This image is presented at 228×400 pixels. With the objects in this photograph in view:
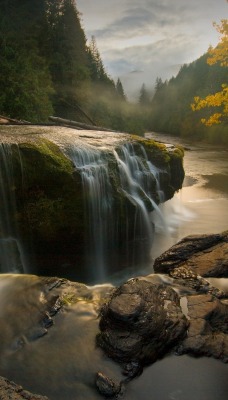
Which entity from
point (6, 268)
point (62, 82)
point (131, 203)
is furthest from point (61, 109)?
point (6, 268)

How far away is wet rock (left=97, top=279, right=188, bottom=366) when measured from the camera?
3764mm

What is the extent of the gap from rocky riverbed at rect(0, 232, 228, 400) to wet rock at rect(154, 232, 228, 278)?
2.54 feet

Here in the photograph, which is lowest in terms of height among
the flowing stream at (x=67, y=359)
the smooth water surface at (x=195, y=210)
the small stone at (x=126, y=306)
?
the smooth water surface at (x=195, y=210)

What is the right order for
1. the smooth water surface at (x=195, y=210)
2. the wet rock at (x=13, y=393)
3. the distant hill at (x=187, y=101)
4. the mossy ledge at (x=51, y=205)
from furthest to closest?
the distant hill at (x=187, y=101), the smooth water surface at (x=195, y=210), the mossy ledge at (x=51, y=205), the wet rock at (x=13, y=393)

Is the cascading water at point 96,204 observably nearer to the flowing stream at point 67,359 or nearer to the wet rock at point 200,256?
the flowing stream at point 67,359

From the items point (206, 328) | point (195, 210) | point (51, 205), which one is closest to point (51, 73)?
point (195, 210)

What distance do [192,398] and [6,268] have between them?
507 cm

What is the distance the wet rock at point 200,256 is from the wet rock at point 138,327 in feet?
6.63

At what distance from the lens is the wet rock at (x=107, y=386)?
11.1ft

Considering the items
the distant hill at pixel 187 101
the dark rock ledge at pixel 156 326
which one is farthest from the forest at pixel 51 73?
the dark rock ledge at pixel 156 326

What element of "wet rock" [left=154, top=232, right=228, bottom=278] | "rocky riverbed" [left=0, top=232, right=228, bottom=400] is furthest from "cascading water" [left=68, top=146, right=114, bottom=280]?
"rocky riverbed" [left=0, top=232, right=228, bottom=400]

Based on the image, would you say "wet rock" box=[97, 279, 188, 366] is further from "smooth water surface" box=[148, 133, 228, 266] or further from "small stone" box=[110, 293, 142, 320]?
"smooth water surface" box=[148, 133, 228, 266]

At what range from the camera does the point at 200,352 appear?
3926 mm

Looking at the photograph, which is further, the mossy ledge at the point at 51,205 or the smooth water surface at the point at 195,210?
the smooth water surface at the point at 195,210
